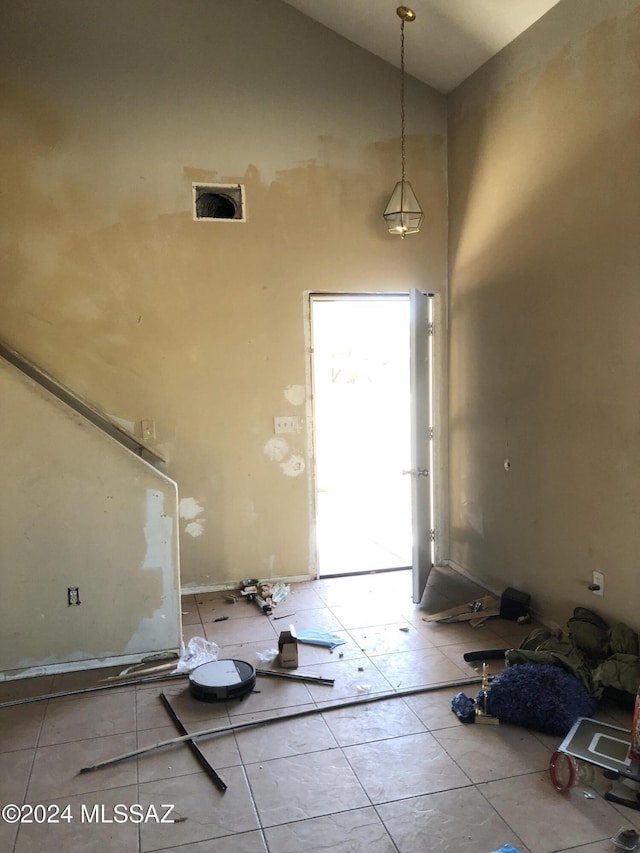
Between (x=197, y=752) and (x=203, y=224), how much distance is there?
123 inches

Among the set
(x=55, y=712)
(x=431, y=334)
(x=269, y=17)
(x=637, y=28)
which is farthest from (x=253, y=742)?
(x=269, y=17)

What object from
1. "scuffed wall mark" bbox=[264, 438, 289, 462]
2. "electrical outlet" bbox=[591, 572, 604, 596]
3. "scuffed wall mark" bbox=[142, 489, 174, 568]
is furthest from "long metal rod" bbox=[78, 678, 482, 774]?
"scuffed wall mark" bbox=[264, 438, 289, 462]

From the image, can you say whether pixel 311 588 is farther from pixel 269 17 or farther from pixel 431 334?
pixel 269 17

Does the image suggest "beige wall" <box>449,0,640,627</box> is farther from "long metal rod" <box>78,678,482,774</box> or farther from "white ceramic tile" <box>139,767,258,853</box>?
"white ceramic tile" <box>139,767,258,853</box>

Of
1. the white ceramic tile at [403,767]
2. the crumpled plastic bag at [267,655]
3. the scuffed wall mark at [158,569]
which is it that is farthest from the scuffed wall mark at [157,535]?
the white ceramic tile at [403,767]

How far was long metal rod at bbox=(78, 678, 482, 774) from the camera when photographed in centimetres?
248

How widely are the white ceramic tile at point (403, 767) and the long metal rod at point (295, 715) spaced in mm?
302

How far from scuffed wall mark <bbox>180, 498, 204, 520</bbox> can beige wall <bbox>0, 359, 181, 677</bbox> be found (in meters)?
0.93

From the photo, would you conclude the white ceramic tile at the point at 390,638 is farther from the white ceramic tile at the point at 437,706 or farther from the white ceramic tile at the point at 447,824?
the white ceramic tile at the point at 447,824

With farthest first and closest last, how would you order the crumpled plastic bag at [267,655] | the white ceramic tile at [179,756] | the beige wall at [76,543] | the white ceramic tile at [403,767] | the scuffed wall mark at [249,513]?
the scuffed wall mark at [249,513] < the crumpled plastic bag at [267,655] < the beige wall at [76,543] < the white ceramic tile at [179,756] < the white ceramic tile at [403,767]

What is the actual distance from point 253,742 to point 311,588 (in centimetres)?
183

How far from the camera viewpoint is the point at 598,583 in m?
3.22

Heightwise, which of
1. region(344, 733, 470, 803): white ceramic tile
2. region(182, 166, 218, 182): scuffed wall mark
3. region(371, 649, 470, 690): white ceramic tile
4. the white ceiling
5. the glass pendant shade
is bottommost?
region(344, 733, 470, 803): white ceramic tile

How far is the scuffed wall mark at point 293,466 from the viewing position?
4434 mm
